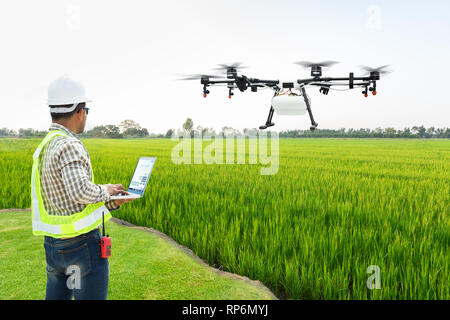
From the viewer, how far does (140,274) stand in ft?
9.03

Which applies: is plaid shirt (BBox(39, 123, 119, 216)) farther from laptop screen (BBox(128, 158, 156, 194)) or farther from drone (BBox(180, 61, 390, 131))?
drone (BBox(180, 61, 390, 131))

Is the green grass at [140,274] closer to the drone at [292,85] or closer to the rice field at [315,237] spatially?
the rice field at [315,237]

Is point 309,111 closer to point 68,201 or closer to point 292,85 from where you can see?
point 292,85

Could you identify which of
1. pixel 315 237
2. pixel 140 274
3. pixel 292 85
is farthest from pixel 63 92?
pixel 292 85

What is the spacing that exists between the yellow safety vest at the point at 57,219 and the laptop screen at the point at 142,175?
0.31m

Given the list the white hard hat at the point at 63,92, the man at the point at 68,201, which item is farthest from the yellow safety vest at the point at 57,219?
the white hard hat at the point at 63,92

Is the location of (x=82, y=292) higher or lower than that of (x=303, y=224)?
higher

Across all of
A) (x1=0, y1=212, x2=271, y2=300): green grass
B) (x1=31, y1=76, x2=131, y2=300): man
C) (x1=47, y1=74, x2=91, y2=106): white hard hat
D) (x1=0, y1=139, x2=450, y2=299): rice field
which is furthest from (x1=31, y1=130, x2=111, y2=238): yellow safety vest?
(x1=0, y1=139, x2=450, y2=299): rice field

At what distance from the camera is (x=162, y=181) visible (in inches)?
308

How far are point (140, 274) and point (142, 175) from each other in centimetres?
122

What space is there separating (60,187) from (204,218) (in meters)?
2.87
